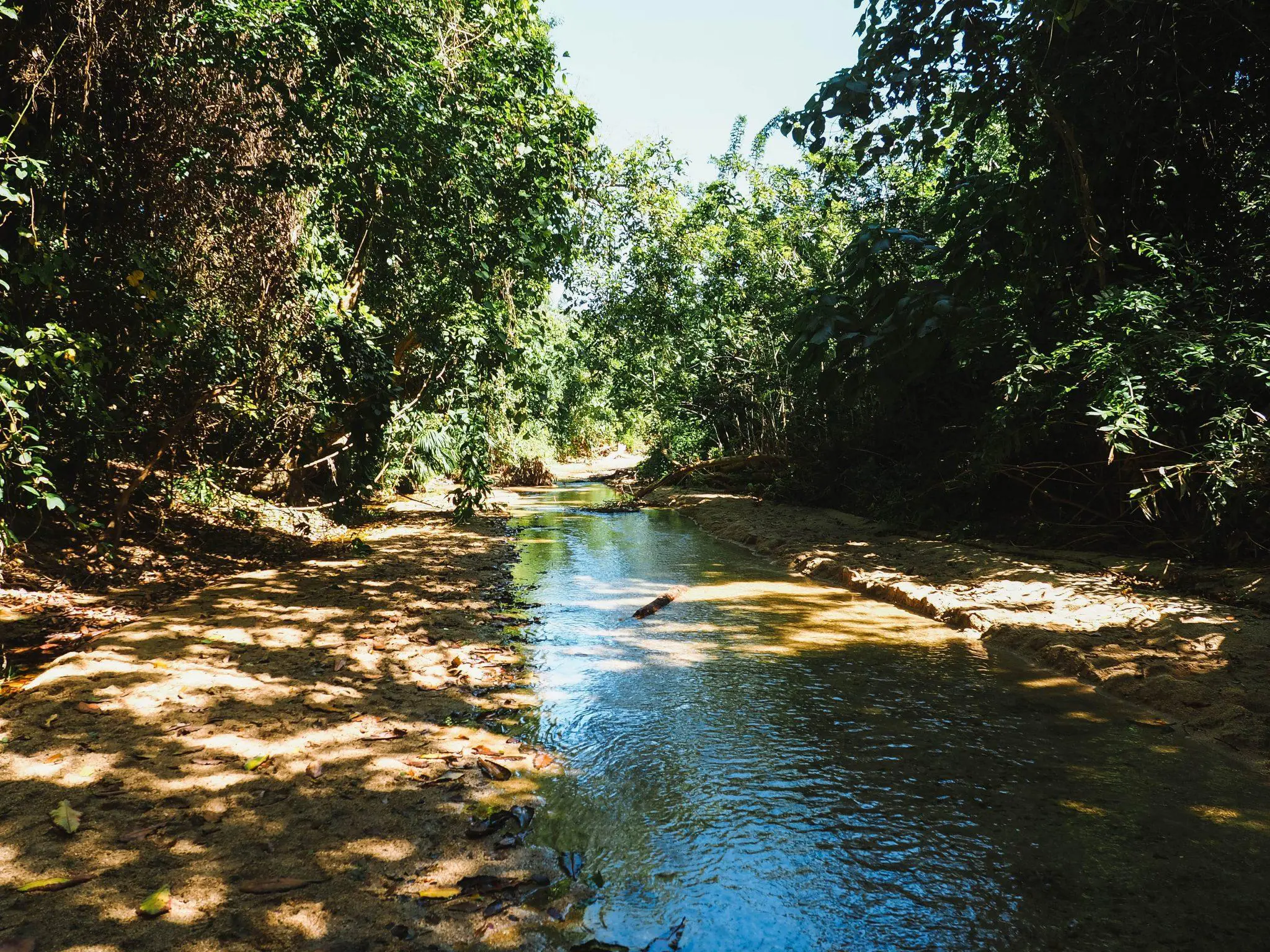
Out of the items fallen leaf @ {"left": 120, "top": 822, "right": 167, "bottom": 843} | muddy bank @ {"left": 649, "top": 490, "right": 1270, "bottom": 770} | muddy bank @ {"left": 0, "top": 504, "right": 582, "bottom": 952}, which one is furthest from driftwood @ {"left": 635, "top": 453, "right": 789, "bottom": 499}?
fallen leaf @ {"left": 120, "top": 822, "right": 167, "bottom": 843}

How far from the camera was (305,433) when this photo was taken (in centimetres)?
1080

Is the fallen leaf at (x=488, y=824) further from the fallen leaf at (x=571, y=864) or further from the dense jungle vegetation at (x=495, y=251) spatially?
the dense jungle vegetation at (x=495, y=251)

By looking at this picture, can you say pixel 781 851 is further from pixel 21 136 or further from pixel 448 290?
pixel 448 290

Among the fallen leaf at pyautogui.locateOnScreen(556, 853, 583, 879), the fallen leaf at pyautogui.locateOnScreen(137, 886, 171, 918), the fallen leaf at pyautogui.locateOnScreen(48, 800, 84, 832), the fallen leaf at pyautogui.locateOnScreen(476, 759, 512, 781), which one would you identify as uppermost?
the fallen leaf at pyautogui.locateOnScreen(48, 800, 84, 832)

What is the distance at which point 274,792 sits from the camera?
3189 mm

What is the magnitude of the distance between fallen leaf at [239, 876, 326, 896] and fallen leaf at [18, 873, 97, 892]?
0.52 meters

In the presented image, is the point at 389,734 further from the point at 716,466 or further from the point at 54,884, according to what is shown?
the point at 716,466

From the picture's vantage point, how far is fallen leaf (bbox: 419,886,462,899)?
8.28 ft

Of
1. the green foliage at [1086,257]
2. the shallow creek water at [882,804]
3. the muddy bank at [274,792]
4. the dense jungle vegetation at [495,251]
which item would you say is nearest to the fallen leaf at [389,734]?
the muddy bank at [274,792]

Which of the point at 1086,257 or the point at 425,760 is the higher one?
the point at 1086,257

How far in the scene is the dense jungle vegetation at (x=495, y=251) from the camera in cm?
489

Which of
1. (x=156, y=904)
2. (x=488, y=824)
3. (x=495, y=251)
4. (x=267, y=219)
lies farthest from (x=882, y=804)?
(x=267, y=219)

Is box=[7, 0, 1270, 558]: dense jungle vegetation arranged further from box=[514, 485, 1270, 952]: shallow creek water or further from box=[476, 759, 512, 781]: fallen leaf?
box=[476, 759, 512, 781]: fallen leaf

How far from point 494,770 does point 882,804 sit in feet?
6.08
